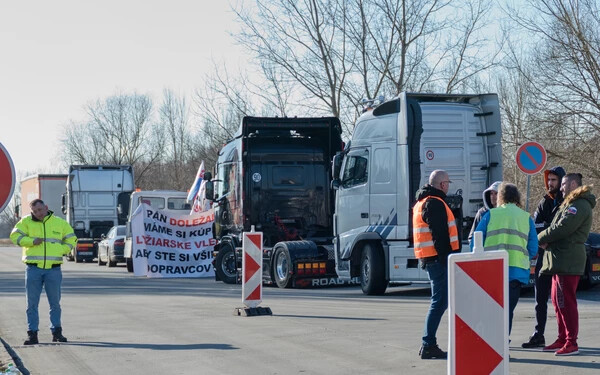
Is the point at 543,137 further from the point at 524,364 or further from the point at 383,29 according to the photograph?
the point at 524,364

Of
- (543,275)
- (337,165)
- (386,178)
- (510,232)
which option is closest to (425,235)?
(510,232)

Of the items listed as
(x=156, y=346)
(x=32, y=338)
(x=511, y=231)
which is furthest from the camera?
(x=32, y=338)

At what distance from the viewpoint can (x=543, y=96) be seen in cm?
2955

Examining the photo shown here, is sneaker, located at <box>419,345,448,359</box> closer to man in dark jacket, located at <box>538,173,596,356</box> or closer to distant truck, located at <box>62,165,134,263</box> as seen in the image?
man in dark jacket, located at <box>538,173,596,356</box>

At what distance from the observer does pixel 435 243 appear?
944 cm

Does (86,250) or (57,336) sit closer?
(57,336)

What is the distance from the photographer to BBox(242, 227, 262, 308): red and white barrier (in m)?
14.3

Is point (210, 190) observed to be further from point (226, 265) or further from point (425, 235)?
point (425, 235)

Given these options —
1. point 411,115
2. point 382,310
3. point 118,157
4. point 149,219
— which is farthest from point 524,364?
point 118,157

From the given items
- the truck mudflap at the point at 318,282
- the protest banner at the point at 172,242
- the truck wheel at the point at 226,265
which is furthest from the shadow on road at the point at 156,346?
the protest banner at the point at 172,242

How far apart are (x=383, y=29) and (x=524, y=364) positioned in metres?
24.7

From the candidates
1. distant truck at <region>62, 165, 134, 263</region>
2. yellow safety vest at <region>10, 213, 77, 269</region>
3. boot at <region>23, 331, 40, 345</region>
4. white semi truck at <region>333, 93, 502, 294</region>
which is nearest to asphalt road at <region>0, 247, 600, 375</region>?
boot at <region>23, 331, 40, 345</region>

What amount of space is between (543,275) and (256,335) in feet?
12.1

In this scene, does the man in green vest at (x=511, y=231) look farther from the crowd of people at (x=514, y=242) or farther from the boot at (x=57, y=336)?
the boot at (x=57, y=336)
